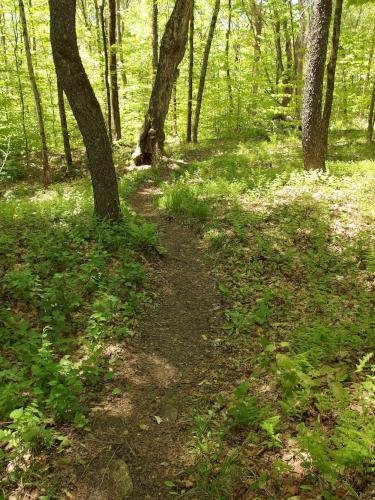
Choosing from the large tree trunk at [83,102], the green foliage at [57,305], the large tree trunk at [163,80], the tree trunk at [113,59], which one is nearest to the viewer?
the green foliage at [57,305]

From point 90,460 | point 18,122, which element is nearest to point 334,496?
point 90,460

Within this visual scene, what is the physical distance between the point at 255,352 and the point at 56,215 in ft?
17.8

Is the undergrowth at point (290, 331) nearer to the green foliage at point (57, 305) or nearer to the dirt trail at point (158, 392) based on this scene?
the dirt trail at point (158, 392)

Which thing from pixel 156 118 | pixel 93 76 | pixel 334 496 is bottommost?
pixel 334 496

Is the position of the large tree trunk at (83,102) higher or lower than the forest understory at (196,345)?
higher

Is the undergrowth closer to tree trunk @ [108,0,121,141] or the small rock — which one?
the small rock

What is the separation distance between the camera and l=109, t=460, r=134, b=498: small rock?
330 cm

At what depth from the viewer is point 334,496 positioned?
2803mm

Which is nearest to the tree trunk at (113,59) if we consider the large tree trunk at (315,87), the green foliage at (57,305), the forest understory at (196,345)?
the large tree trunk at (315,87)

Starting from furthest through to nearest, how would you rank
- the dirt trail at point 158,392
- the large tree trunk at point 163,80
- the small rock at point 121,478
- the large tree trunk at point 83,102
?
the large tree trunk at point 163,80 → the large tree trunk at point 83,102 → the dirt trail at point 158,392 → the small rock at point 121,478

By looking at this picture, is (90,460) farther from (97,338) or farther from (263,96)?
(263,96)

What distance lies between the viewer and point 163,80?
46.3 ft

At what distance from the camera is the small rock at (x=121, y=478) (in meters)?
3.30

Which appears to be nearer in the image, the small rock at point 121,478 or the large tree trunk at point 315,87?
the small rock at point 121,478
